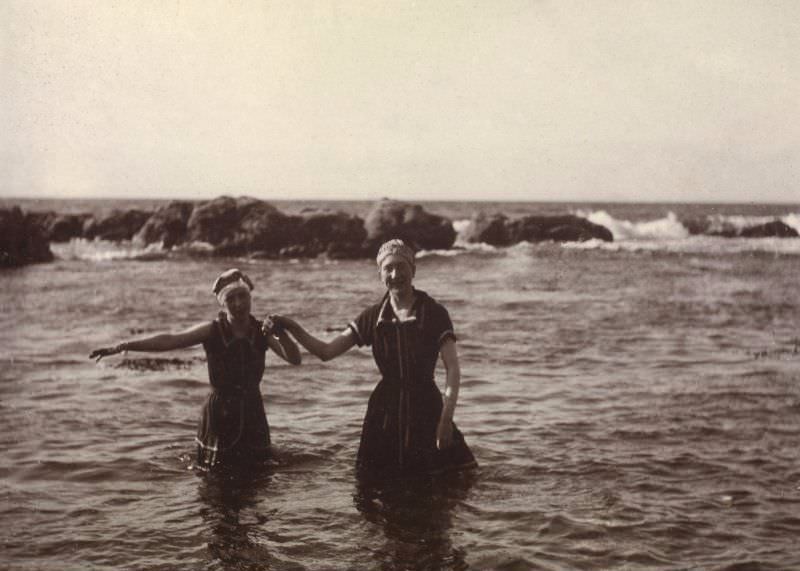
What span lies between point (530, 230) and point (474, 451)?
39.2m

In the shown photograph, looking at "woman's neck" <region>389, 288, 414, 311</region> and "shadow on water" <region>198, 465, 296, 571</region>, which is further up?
"woman's neck" <region>389, 288, 414, 311</region>

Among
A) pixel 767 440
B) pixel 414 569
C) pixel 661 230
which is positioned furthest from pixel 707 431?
pixel 661 230

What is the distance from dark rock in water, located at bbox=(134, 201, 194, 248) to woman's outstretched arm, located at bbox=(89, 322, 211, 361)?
1390 inches


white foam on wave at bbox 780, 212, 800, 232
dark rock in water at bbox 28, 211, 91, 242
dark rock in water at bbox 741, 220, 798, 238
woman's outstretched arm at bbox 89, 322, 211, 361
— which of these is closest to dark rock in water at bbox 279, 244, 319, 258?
dark rock in water at bbox 28, 211, 91, 242

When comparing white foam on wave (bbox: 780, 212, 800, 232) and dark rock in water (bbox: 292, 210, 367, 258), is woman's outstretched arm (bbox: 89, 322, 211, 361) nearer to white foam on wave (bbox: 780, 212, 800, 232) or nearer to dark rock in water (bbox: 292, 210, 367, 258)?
dark rock in water (bbox: 292, 210, 367, 258)

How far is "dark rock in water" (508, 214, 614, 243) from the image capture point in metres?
47.3

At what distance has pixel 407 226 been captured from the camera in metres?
40.3

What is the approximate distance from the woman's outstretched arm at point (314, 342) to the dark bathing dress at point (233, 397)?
0.51m

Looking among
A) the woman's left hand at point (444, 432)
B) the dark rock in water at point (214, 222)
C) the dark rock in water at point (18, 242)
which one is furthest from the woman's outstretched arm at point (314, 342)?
the dark rock in water at point (214, 222)

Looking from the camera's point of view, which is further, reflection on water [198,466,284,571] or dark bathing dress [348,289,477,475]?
dark bathing dress [348,289,477,475]

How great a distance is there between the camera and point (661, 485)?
8.01 m

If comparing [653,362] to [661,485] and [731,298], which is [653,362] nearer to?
[661,485]

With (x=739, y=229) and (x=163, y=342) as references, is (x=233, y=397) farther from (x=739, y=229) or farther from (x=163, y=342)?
(x=739, y=229)

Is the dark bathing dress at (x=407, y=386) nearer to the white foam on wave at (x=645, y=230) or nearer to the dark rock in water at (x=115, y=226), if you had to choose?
the dark rock in water at (x=115, y=226)
